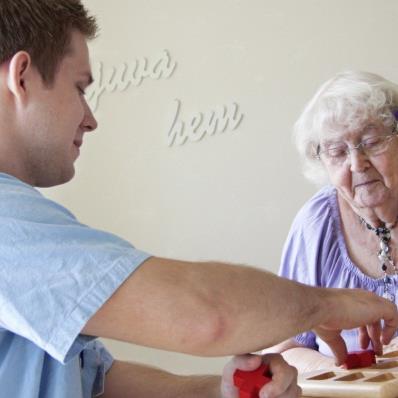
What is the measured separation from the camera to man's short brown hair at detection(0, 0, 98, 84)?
75cm

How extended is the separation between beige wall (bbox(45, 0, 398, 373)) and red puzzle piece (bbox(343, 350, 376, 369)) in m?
1.43

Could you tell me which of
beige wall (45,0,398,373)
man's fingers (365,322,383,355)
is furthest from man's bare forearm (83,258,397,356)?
beige wall (45,0,398,373)

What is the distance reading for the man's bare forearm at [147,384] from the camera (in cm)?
99

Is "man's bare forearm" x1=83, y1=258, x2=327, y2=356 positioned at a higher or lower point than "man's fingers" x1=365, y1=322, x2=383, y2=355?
higher

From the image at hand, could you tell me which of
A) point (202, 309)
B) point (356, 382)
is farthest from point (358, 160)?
point (202, 309)

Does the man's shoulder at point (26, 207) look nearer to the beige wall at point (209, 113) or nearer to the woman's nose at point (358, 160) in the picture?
the woman's nose at point (358, 160)

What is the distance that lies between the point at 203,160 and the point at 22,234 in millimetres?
1933

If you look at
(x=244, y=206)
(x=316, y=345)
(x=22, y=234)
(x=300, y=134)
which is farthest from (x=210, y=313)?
(x=244, y=206)

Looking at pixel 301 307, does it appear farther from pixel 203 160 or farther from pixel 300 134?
pixel 203 160

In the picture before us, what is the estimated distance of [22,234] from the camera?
2.04 feet

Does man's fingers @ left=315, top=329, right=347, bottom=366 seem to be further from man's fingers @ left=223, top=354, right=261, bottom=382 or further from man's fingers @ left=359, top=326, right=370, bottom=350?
man's fingers @ left=223, top=354, right=261, bottom=382

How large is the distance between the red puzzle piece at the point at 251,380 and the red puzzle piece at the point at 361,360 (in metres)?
0.26

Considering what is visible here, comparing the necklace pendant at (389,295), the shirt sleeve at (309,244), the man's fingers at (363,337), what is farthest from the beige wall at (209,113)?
the man's fingers at (363,337)

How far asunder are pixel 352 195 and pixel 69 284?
973 millimetres
